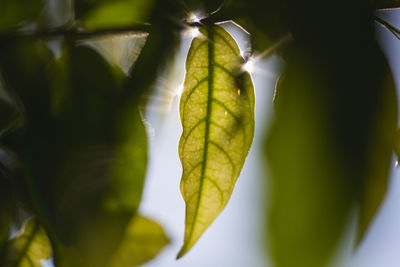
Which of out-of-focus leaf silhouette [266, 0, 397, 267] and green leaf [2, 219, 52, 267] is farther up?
out-of-focus leaf silhouette [266, 0, 397, 267]

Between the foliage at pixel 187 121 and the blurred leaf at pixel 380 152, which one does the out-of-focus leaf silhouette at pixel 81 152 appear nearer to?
the foliage at pixel 187 121

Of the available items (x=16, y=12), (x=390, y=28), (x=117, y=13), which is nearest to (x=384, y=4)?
(x=390, y=28)

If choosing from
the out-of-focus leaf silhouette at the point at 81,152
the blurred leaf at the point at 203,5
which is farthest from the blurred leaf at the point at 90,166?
the blurred leaf at the point at 203,5

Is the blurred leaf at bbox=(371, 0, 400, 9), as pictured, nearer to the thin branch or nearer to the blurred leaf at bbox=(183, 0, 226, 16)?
the thin branch

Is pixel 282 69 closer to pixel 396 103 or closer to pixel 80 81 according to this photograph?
pixel 396 103

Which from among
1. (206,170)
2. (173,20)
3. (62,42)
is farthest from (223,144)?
(62,42)

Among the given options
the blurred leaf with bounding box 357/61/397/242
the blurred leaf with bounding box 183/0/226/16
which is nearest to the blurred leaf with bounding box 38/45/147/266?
the blurred leaf with bounding box 183/0/226/16
